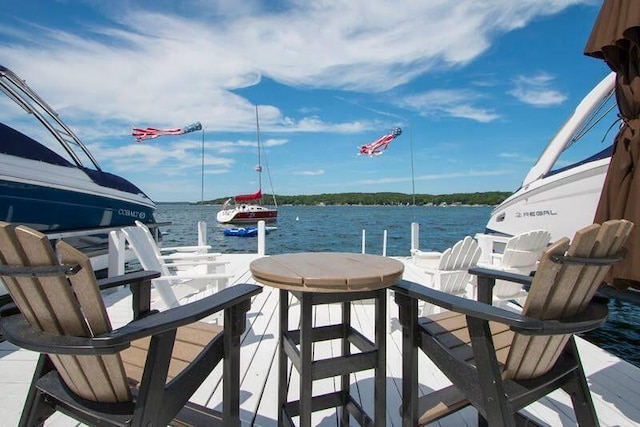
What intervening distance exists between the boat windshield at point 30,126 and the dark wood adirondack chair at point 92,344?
4062 mm

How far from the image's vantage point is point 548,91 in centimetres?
1210

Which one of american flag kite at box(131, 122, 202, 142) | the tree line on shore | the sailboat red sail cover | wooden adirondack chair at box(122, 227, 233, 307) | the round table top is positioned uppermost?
american flag kite at box(131, 122, 202, 142)

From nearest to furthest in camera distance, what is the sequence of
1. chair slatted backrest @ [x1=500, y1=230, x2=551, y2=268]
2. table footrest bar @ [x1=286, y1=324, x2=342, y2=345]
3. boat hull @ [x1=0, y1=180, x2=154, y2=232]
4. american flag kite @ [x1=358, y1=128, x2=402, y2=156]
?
table footrest bar @ [x1=286, y1=324, x2=342, y2=345] < chair slatted backrest @ [x1=500, y1=230, x2=551, y2=268] < boat hull @ [x1=0, y1=180, x2=154, y2=232] < american flag kite @ [x1=358, y1=128, x2=402, y2=156]

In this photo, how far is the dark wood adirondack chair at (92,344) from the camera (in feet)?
2.83

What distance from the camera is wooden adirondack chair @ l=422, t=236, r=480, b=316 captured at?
2.75 meters

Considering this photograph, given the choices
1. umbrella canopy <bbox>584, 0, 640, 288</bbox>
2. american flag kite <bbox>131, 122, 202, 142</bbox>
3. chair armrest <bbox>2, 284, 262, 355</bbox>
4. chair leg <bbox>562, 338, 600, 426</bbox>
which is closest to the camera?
chair armrest <bbox>2, 284, 262, 355</bbox>

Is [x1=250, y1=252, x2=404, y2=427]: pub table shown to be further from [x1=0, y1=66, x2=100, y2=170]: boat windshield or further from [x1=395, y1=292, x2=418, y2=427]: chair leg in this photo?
[x1=0, y1=66, x2=100, y2=170]: boat windshield

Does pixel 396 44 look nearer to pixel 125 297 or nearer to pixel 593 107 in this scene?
pixel 593 107

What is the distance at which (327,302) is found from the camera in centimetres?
142

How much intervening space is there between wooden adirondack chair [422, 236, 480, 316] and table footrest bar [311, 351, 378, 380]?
1.52 meters

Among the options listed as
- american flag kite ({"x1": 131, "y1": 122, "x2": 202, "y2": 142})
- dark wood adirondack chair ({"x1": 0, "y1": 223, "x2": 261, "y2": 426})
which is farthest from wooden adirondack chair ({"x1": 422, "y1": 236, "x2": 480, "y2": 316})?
american flag kite ({"x1": 131, "y1": 122, "x2": 202, "y2": 142})

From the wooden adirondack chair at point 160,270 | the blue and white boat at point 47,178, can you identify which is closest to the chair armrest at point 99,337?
the wooden adirondack chair at point 160,270

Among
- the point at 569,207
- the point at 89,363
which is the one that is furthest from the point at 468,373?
the point at 569,207

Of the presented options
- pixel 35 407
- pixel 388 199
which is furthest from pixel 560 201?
pixel 388 199
